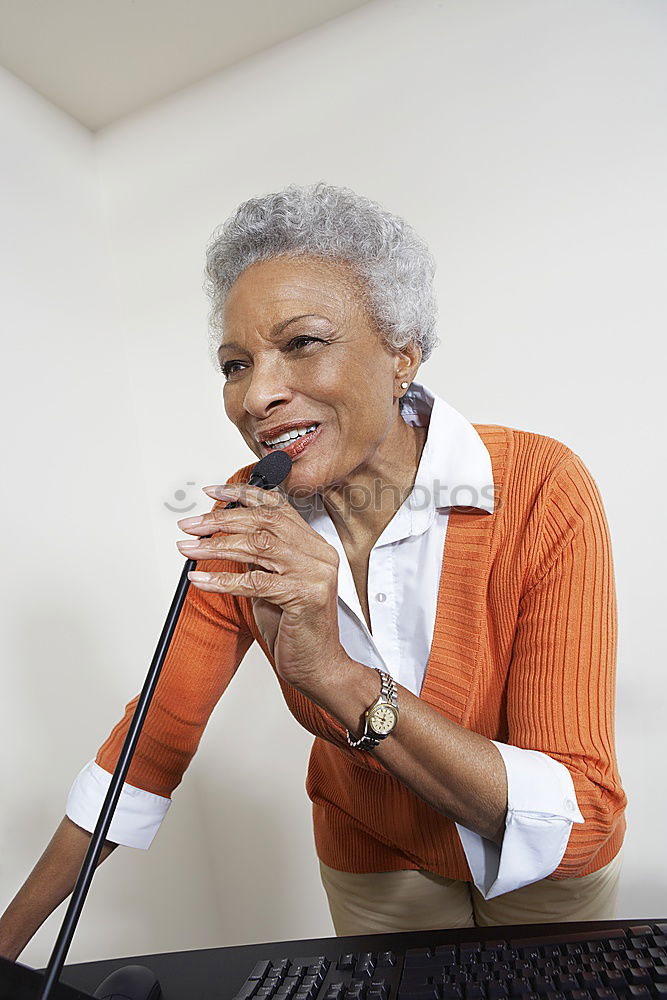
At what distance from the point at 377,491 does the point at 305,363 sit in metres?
0.27

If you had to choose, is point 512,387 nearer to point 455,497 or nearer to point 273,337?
point 455,497

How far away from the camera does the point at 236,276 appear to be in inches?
45.6

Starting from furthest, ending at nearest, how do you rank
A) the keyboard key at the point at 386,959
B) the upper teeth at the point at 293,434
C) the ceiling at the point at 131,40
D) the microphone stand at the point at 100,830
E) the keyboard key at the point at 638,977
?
the ceiling at the point at 131,40, the upper teeth at the point at 293,434, the keyboard key at the point at 386,959, the keyboard key at the point at 638,977, the microphone stand at the point at 100,830

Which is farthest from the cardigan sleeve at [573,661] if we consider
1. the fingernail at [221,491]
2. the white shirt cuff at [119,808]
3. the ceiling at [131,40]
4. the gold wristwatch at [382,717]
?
the ceiling at [131,40]

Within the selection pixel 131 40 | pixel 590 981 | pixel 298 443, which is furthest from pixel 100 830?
pixel 131 40

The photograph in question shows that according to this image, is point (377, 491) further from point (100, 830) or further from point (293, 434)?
point (100, 830)

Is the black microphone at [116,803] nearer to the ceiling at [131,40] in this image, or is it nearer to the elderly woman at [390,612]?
the elderly woman at [390,612]

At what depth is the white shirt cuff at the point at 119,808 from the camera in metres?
1.10

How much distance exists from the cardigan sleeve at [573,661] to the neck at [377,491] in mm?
253

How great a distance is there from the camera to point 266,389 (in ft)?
3.49

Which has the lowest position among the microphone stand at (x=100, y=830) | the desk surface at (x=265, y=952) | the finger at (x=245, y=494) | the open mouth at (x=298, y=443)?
the desk surface at (x=265, y=952)

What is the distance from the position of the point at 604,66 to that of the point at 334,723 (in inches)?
67.8

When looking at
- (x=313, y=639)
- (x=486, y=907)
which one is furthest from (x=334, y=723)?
(x=486, y=907)

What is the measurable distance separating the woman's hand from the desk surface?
0.26 metres
